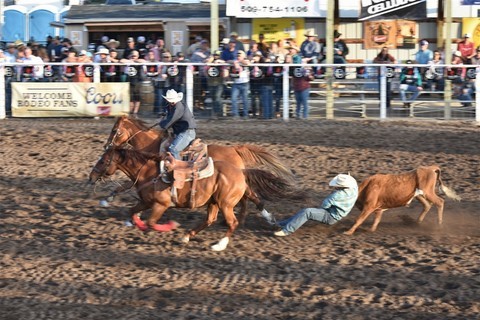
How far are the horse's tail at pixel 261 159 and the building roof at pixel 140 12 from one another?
40.9 ft

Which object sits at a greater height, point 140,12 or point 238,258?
point 140,12

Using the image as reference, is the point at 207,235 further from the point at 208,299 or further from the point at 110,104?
the point at 110,104

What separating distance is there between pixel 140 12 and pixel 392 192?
1578 cm

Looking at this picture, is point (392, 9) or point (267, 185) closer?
point (267, 185)

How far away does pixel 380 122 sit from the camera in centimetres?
1775

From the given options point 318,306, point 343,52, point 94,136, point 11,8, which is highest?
point 11,8

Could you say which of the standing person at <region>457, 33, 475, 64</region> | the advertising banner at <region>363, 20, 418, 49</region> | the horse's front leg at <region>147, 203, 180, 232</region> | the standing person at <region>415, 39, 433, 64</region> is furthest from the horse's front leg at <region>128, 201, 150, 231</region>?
the advertising banner at <region>363, 20, 418, 49</region>

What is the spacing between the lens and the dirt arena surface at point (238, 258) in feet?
26.6

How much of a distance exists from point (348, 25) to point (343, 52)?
2.47 meters

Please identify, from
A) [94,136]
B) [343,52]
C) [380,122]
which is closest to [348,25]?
[343,52]

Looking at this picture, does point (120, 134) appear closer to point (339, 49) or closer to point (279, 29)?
point (339, 49)

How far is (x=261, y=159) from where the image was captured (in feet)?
37.2

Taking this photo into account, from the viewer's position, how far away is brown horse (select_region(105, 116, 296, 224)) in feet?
36.8

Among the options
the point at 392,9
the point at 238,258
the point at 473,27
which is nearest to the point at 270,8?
the point at 392,9
